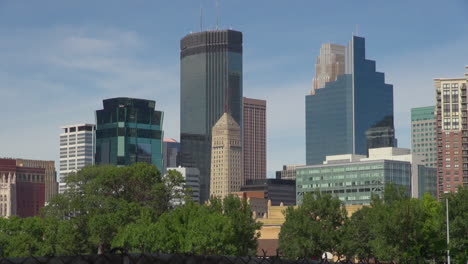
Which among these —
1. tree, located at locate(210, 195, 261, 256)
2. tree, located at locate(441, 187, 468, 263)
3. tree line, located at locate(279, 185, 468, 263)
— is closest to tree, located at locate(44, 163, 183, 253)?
tree, located at locate(210, 195, 261, 256)

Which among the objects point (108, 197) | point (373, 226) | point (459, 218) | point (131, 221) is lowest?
point (373, 226)

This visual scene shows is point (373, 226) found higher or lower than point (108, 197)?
lower

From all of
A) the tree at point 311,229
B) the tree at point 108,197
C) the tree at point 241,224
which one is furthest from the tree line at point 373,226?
the tree at point 108,197

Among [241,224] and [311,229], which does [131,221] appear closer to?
[241,224]

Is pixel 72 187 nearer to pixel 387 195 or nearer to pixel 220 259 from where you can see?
pixel 387 195

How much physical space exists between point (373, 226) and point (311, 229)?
38.5 ft

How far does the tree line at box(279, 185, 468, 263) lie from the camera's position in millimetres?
123000

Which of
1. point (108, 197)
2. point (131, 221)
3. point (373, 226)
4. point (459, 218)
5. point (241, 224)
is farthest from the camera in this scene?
point (108, 197)

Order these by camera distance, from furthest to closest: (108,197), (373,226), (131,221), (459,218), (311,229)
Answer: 1. (108,197)
2. (131,221)
3. (311,229)
4. (373,226)
5. (459,218)

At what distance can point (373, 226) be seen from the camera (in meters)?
132

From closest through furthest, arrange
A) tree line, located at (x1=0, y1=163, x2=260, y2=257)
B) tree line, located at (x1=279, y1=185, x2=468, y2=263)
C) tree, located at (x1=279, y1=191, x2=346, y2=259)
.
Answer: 1. tree line, located at (x1=279, y1=185, x2=468, y2=263)
2. tree line, located at (x1=0, y1=163, x2=260, y2=257)
3. tree, located at (x1=279, y1=191, x2=346, y2=259)

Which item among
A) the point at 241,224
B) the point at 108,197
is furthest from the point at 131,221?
the point at 241,224

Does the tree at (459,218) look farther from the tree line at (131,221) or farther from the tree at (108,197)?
the tree at (108,197)

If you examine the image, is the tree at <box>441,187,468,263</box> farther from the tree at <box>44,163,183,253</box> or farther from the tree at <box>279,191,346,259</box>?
the tree at <box>44,163,183,253</box>
